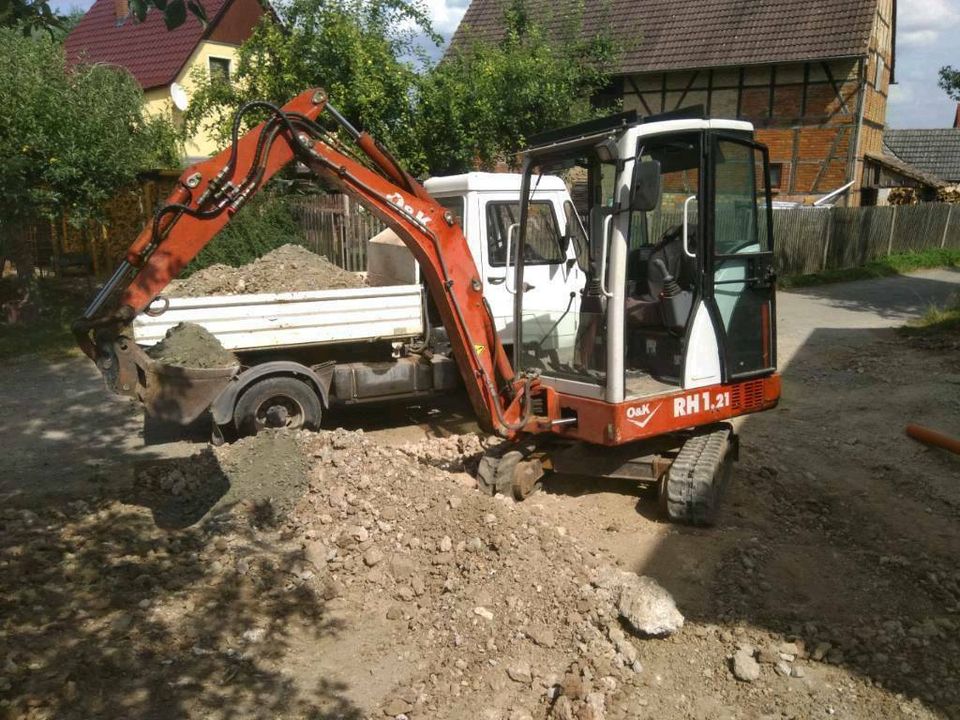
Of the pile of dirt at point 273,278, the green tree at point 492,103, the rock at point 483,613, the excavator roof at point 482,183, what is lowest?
the rock at point 483,613

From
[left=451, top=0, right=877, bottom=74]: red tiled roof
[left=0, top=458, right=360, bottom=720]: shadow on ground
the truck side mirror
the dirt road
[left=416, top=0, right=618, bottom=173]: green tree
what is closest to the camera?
[left=0, top=458, right=360, bottom=720]: shadow on ground

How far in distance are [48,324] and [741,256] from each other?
10.9m

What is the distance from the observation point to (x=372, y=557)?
15.8ft

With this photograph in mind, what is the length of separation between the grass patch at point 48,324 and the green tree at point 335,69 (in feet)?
12.6

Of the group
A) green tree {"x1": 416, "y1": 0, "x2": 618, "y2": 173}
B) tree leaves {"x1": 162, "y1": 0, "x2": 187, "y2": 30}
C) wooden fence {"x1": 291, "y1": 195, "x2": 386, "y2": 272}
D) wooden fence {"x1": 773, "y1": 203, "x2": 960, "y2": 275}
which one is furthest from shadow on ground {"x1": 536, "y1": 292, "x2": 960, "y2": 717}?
wooden fence {"x1": 773, "y1": 203, "x2": 960, "y2": 275}

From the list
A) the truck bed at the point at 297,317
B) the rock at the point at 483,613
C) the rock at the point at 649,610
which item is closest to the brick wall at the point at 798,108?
the truck bed at the point at 297,317

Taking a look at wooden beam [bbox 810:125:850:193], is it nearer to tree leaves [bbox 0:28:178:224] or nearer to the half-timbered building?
the half-timbered building

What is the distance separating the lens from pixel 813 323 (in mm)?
13688

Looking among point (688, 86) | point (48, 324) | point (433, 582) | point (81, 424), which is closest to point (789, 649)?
point (433, 582)

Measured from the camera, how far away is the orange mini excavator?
17.4 ft

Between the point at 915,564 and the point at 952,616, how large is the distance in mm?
545

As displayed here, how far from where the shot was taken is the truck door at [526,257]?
675cm

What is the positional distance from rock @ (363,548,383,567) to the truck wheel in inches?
99.9

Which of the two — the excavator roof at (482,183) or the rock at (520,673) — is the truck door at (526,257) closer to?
the excavator roof at (482,183)
